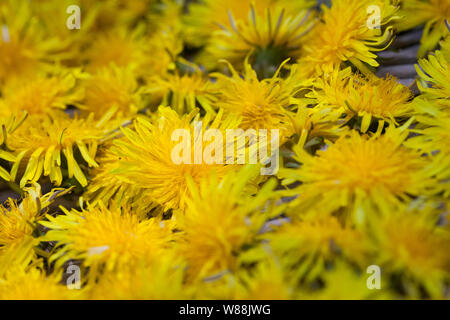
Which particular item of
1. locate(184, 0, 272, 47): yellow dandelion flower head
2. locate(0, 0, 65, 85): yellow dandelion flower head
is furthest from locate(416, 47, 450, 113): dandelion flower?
locate(0, 0, 65, 85): yellow dandelion flower head

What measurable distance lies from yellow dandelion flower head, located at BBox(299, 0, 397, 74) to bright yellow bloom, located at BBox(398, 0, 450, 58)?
4cm

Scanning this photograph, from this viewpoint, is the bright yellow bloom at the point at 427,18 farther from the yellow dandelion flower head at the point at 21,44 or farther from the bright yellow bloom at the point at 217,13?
the yellow dandelion flower head at the point at 21,44

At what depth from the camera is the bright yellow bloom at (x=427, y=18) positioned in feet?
2.06

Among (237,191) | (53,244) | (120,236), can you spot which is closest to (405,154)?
(237,191)

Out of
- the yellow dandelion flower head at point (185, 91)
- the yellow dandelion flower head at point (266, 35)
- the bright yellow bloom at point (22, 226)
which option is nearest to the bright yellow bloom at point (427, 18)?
the yellow dandelion flower head at point (266, 35)

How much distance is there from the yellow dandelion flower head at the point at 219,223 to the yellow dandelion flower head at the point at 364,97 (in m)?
0.16

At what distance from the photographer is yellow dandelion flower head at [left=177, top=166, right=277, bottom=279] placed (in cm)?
46

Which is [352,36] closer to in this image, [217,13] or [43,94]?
[217,13]

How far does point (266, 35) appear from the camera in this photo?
27.4 inches

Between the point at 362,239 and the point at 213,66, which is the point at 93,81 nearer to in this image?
the point at 213,66

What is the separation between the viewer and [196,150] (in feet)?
1.86

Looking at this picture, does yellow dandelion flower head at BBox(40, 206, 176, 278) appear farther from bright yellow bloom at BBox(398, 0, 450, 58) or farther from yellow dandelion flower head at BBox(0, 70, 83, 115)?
bright yellow bloom at BBox(398, 0, 450, 58)

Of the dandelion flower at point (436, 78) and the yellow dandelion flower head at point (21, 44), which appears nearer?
the dandelion flower at point (436, 78)

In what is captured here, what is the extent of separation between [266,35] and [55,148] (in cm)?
36
